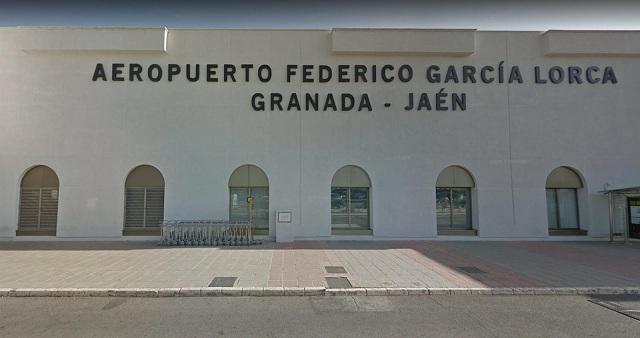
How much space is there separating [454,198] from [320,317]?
11134 millimetres

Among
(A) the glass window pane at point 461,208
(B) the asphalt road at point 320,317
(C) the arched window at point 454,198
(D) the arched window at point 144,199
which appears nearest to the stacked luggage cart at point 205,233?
(D) the arched window at point 144,199

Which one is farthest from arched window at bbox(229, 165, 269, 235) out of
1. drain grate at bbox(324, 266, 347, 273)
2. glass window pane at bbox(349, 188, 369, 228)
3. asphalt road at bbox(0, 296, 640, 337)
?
asphalt road at bbox(0, 296, 640, 337)

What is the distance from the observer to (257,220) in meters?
15.2

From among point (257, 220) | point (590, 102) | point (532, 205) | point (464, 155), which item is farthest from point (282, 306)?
point (590, 102)

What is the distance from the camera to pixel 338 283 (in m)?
8.06

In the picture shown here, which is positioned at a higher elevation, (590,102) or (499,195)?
(590,102)

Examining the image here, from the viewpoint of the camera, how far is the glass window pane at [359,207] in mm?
15375

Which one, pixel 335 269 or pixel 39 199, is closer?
pixel 335 269

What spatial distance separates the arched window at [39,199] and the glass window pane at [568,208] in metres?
20.2

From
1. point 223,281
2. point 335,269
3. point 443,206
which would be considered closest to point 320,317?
point 223,281

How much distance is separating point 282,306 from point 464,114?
39.3ft

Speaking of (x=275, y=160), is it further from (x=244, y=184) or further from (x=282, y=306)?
(x=282, y=306)

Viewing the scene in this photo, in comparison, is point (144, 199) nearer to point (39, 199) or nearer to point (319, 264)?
point (39, 199)

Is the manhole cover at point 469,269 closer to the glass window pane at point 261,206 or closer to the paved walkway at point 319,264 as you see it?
the paved walkway at point 319,264
